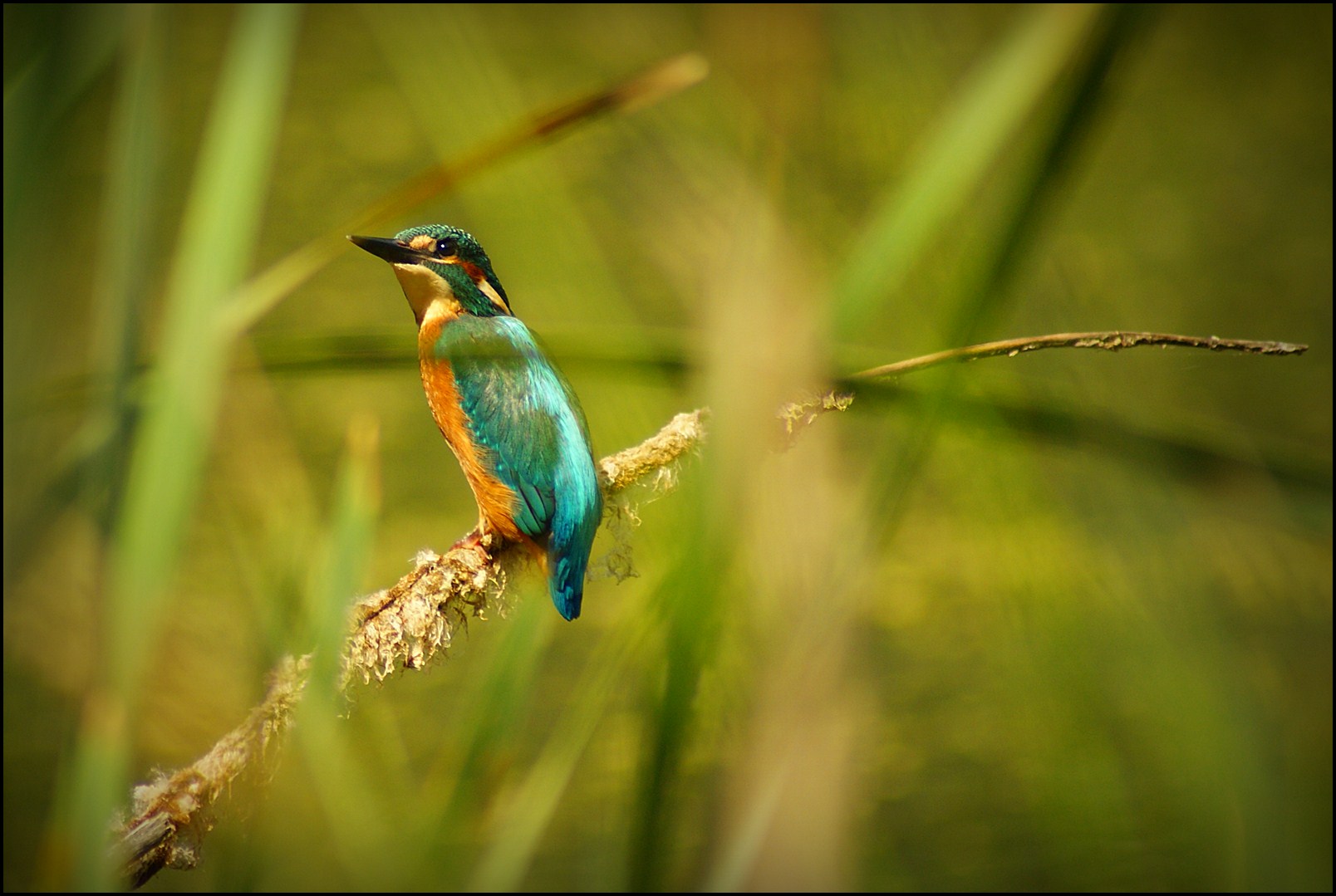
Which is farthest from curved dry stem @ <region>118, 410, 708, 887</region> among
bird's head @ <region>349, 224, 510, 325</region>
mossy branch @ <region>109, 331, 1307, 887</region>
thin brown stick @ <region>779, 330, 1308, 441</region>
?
bird's head @ <region>349, 224, 510, 325</region>

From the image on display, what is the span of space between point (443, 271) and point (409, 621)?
0.44 m

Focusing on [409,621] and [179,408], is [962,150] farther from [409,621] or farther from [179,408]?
[409,621]

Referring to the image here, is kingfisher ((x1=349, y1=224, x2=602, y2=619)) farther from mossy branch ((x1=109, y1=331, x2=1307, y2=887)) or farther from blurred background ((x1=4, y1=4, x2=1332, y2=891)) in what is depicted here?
blurred background ((x1=4, y1=4, x2=1332, y2=891))

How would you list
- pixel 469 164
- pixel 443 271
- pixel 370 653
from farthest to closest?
pixel 443 271, pixel 370 653, pixel 469 164

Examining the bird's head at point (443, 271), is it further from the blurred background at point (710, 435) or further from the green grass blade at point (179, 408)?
the green grass blade at point (179, 408)

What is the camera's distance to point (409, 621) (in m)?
0.83

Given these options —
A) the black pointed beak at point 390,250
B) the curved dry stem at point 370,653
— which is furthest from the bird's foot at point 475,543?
the black pointed beak at point 390,250

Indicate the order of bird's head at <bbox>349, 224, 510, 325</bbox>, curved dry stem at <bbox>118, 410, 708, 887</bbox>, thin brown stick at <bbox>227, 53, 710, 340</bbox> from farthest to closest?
bird's head at <bbox>349, 224, 510, 325</bbox>, curved dry stem at <bbox>118, 410, 708, 887</bbox>, thin brown stick at <bbox>227, 53, 710, 340</bbox>

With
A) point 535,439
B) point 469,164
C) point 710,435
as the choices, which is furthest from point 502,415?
point 710,435

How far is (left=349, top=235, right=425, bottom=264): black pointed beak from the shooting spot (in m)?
0.98

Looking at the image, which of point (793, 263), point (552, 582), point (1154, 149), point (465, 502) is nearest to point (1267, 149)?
point (1154, 149)

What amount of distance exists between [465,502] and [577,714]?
3.99 meters

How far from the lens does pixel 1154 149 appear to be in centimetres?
A: 552

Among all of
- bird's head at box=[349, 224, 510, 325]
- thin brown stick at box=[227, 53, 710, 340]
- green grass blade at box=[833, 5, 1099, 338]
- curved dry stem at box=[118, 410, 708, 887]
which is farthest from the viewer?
bird's head at box=[349, 224, 510, 325]
